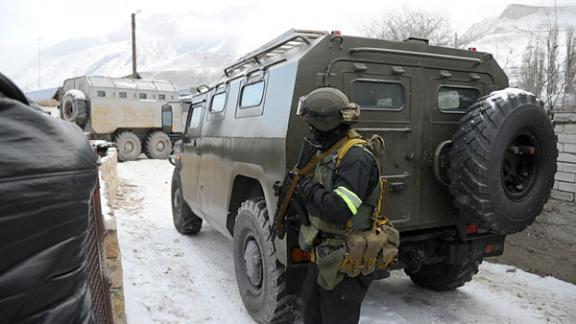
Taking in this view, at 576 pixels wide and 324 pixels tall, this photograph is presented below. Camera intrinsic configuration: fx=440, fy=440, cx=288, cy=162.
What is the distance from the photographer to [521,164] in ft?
11.3

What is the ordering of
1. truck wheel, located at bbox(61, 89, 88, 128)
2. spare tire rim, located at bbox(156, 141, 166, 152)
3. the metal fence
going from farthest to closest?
1. spare tire rim, located at bbox(156, 141, 166, 152)
2. truck wheel, located at bbox(61, 89, 88, 128)
3. the metal fence

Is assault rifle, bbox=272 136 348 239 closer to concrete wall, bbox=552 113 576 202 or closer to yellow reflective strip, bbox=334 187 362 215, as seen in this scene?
yellow reflective strip, bbox=334 187 362 215

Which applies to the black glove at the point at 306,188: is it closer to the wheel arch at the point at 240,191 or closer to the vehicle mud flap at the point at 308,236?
the vehicle mud flap at the point at 308,236

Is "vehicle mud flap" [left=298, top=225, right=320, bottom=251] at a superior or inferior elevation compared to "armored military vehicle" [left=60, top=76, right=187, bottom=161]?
inferior

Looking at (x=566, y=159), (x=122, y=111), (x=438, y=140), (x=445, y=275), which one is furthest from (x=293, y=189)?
(x=122, y=111)

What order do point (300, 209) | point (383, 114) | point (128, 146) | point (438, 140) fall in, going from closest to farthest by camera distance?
point (300, 209), point (383, 114), point (438, 140), point (128, 146)

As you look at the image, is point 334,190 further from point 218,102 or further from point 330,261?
point 218,102

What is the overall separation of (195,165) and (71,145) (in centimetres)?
423

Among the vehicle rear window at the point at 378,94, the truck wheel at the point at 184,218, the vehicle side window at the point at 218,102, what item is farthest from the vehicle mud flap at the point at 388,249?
the truck wheel at the point at 184,218

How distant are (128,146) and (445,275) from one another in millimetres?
14225

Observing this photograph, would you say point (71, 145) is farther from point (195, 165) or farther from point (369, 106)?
point (195, 165)

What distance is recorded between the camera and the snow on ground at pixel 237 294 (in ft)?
12.2

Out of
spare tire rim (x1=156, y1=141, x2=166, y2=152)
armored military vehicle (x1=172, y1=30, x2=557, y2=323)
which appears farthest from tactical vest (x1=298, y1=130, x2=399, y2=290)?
spare tire rim (x1=156, y1=141, x2=166, y2=152)

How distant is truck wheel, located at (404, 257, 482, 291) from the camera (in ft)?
13.2
